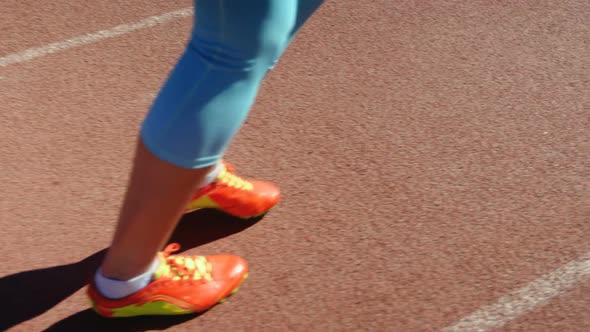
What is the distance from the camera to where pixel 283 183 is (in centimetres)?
333

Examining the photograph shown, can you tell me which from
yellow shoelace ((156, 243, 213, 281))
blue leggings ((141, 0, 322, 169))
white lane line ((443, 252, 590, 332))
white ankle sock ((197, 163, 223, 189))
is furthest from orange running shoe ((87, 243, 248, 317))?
white lane line ((443, 252, 590, 332))

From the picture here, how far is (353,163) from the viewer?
3.43 meters

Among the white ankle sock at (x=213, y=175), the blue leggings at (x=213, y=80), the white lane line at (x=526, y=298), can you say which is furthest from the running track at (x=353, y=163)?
the blue leggings at (x=213, y=80)

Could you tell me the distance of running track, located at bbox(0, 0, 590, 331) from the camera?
278 cm

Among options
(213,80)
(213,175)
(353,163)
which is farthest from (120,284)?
(353,163)

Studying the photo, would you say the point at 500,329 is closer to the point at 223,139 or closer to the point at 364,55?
the point at 223,139

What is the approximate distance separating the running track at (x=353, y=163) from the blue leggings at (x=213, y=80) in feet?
2.20

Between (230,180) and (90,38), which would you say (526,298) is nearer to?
(230,180)

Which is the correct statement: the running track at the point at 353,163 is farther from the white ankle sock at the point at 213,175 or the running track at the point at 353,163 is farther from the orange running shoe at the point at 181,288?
the white ankle sock at the point at 213,175

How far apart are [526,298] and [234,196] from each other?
97 cm

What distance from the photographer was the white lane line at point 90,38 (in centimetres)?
414

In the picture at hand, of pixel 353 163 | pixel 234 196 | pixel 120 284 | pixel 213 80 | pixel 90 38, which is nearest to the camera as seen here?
pixel 213 80

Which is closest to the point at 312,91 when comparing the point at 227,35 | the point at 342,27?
the point at 342,27

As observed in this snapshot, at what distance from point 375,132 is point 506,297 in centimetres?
105
